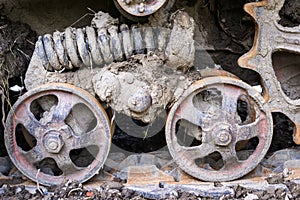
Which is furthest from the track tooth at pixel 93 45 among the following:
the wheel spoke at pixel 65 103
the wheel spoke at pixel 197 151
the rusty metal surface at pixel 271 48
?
the rusty metal surface at pixel 271 48

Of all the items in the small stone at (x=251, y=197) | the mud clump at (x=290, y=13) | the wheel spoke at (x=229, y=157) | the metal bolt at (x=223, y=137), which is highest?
the mud clump at (x=290, y=13)

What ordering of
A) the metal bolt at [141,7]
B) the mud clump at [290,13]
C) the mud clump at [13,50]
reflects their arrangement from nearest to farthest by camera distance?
the metal bolt at [141,7], the mud clump at [13,50], the mud clump at [290,13]

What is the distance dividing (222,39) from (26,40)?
46.7 inches

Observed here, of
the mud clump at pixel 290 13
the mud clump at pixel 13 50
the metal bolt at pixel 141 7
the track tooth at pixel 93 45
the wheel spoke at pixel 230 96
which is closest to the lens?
the metal bolt at pixel 141 7

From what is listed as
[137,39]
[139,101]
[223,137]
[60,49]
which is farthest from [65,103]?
[223,137]

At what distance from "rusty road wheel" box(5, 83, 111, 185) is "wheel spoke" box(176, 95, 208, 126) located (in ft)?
1.31

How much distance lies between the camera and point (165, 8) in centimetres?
344

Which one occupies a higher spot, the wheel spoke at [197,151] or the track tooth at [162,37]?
the track tooth at [162,37]

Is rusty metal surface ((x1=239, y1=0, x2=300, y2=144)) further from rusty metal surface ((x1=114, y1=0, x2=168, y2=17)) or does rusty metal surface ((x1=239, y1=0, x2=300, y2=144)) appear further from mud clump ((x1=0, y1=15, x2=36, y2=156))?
mud clump ((x1=0, y1=15, x2=36, y2=156))

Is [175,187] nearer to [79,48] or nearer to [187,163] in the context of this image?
[187,163]

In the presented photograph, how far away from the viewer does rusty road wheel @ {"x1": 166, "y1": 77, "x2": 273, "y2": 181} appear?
3389mm

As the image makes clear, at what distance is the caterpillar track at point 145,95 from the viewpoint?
335cm

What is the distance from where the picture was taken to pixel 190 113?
11.2 ft

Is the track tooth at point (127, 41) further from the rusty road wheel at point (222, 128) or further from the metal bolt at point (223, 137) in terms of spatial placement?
the metal bolt at point (223, 137)
